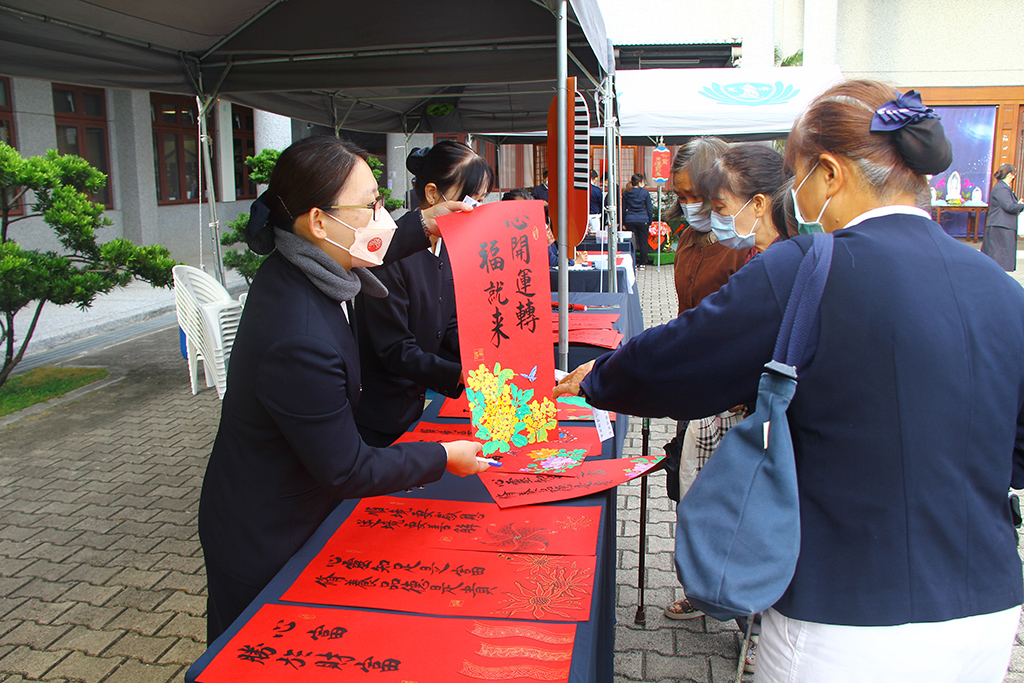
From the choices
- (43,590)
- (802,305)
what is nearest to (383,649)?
(802,305)

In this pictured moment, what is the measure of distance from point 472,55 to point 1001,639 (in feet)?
11.6

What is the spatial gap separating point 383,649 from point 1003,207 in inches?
427

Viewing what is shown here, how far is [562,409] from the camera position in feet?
7.81

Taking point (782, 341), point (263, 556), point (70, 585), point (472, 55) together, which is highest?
point (472, 55)

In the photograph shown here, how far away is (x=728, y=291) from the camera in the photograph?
1087mm

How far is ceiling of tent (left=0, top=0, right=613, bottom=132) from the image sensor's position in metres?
3.05

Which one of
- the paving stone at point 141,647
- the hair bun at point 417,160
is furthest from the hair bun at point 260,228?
the paving stone at point 141,647

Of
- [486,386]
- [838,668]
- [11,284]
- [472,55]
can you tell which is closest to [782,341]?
[838,668]

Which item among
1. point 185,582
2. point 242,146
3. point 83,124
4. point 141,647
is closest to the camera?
point 141,647

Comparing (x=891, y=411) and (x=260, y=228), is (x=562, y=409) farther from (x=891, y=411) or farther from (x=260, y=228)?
(x=891, y=411)

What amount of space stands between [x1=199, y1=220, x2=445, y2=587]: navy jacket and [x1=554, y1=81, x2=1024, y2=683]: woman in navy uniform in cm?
69

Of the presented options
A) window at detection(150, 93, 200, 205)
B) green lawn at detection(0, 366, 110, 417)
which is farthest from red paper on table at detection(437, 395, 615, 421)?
window at detection(150, 93, 200, 205)

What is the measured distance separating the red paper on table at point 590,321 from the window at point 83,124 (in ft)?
26.9

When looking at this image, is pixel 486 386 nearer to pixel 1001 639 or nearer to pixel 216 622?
pixel 216 622
